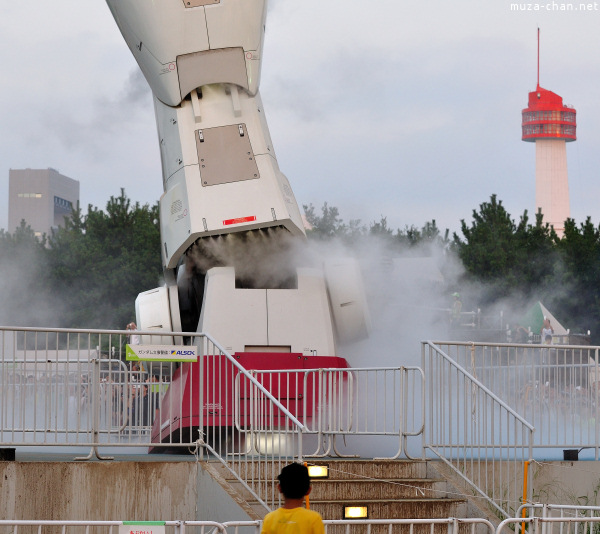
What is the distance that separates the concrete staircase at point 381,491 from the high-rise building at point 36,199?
151 meters

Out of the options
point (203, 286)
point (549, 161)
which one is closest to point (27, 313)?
point (203, 286)

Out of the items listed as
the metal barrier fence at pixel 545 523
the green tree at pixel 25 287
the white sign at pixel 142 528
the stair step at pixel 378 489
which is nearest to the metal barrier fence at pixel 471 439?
the stair step at pixel 378 489

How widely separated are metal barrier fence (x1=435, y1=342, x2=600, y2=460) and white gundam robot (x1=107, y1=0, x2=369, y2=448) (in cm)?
232

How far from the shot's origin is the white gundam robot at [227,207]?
16.2 meters

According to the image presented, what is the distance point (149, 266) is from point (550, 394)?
38.7m

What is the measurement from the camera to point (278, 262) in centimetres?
1669

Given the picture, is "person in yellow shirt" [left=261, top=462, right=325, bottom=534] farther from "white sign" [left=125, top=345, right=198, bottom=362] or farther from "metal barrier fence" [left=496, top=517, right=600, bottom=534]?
"white sign" [left=125, top=345, right=198, bottom=362]

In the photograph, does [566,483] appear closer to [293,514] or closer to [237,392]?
[237,392]

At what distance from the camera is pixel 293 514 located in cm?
729

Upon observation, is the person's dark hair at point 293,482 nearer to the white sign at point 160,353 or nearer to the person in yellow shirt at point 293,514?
the person in yellow shirt at point 293,514

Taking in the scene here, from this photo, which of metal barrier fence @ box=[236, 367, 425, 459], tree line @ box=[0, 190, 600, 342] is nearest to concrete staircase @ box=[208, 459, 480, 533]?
metal barrier fence @ box=[236, 367, 425, 459]

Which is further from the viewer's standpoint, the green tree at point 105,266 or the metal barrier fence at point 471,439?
the green tree at point 105,266

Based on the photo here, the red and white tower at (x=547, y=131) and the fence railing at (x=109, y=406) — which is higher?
the red and white tower at (x=547, y=131)

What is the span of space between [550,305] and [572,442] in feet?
109
